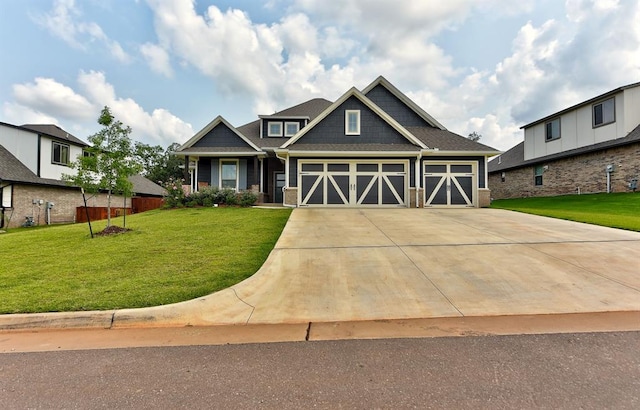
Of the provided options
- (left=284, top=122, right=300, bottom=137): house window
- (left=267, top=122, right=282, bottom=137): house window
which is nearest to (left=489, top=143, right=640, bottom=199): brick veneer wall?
(left=284, top=122, right=300, bottom=137): house window

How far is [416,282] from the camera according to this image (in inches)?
220

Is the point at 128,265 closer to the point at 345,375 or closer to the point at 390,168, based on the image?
the point at 345,375

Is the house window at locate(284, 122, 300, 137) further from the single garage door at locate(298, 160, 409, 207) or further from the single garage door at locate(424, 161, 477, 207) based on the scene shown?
the single garage door at locate(424, 161, 477, 207)

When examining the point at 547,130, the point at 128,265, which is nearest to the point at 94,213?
the point at 128,265

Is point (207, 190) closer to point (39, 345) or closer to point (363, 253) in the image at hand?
point (363, 253)

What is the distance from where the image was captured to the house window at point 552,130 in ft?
75.2

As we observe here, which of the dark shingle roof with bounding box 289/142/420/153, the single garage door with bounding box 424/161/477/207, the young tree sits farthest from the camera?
the single garage door with bounding box 424/161/477/207

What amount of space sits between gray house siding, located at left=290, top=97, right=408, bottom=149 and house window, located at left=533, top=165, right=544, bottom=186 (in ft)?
45.6

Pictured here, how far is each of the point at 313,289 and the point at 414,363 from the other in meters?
2.44

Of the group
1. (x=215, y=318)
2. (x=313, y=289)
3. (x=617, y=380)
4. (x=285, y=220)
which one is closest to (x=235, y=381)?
(x=215, y=318)

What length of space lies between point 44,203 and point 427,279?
83.6 feet

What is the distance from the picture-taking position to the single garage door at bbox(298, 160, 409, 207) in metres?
16.6

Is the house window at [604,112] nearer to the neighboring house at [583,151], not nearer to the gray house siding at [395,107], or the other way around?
the neighboring house at [583,151]

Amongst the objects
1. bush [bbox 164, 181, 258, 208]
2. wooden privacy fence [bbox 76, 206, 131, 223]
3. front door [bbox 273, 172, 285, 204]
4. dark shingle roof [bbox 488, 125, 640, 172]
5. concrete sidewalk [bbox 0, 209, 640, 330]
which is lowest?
concrete sidewalk [bbox 0, 209, 640, 330]
